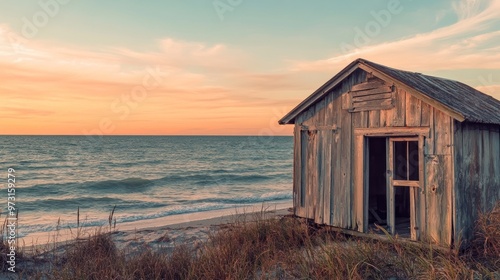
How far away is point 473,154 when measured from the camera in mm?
7887

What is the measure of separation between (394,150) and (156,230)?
8.70 m

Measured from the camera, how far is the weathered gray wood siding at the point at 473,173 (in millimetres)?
7449

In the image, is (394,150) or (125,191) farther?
(125,191)

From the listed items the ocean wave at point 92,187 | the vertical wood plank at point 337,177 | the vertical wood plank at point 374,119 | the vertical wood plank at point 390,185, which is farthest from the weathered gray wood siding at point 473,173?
the ocean wave at point 92,187

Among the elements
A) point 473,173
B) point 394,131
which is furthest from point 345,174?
point 473,173

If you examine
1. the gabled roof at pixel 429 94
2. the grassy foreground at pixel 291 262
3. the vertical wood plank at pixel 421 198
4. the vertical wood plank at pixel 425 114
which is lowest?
the grassy foreground at pixel 291 262

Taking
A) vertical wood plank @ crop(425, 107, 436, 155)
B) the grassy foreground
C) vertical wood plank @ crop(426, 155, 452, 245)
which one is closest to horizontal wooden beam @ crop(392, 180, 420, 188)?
vertical wood plank @ crop(426, 155, 452, 245)

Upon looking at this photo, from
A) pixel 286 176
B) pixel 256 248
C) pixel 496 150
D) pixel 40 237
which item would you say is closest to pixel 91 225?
A: pixel 40 237

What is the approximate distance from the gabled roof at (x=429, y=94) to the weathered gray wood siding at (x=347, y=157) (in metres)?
0.19

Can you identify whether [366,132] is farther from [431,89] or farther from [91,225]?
[91,225]

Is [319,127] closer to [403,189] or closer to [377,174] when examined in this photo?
[377,174]

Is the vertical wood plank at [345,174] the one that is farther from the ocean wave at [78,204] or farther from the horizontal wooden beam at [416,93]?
the ocean wave at [78,204]

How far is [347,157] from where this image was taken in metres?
9.20

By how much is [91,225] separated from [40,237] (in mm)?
2533
